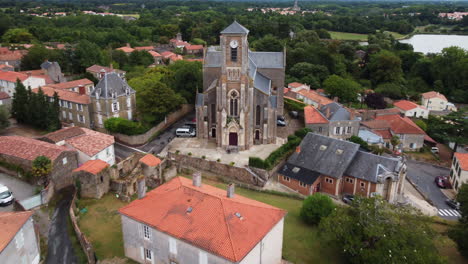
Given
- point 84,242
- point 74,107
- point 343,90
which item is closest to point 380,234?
point 84,242

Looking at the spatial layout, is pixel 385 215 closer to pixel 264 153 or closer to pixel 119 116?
pixel 264 153

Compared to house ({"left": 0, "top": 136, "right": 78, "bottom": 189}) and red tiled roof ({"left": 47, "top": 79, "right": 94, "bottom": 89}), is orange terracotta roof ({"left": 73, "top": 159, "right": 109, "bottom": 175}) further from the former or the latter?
red tiled roof ({"left": 47, "top": 79, "right": 94, "bottom": 89})

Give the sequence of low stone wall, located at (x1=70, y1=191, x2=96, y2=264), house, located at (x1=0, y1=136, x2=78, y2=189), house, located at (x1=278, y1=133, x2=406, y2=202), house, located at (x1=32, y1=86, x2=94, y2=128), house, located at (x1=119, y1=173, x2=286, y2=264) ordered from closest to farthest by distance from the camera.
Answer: house, located at (x1=119, y1=173, x2=286, y2=264)
low stone wall, located at (x1=70, y1=191, x2=96, y2=264)
house, located at (x1=0, y1=136, x2=78, y2=189)
house, located at (x1=278, y1=133, x2=406, y2=202)
house, located at (x1=32, y1=86, x2=94, y2=128)

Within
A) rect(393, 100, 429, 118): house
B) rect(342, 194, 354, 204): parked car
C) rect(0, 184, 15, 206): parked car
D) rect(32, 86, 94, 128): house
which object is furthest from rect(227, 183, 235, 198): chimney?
rect(393, 100, 429, 118): house

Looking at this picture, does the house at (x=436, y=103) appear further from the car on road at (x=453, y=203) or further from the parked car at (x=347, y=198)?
the parked car at (x=347, y=198)

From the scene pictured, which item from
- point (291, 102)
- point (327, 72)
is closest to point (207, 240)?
point (291, 102)

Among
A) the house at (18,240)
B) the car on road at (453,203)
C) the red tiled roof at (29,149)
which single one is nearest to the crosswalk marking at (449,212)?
the car on road at (453,203)

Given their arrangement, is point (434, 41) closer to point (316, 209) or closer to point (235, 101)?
point (235, 101)
